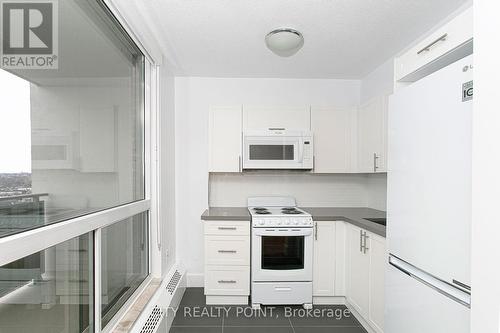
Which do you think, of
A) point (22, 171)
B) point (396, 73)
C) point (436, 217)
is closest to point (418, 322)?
point (436, 217)

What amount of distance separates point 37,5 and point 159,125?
54.8 inches

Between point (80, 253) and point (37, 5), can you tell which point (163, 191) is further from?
point (37, 5)

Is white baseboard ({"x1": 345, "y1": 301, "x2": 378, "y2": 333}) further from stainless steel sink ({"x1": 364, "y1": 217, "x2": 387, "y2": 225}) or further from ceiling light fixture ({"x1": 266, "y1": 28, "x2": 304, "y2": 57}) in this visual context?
ceiling light fixture ({"x1": 266, "y1": 28, "x2": 304, "y2": 57})

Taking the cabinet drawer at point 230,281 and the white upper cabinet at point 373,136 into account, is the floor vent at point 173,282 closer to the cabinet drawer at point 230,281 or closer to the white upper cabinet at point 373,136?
the cabinet drawer at point 230,281

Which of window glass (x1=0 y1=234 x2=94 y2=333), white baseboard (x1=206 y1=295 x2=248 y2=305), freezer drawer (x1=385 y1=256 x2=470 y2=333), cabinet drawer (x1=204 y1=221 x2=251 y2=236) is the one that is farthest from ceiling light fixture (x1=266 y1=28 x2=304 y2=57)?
white baseboard (x1=206 y1=295 x2=248 y2=305)

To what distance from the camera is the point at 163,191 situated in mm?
2756

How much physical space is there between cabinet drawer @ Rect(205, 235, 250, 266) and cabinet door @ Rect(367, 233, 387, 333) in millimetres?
1138

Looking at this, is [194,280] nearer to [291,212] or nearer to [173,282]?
[173,282]

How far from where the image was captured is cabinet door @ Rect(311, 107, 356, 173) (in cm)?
313

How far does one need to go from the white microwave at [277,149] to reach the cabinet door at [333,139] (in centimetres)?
15

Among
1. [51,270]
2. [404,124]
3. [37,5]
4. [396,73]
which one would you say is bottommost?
[51,270]

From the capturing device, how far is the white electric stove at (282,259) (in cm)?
273

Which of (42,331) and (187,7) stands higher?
(187,7)

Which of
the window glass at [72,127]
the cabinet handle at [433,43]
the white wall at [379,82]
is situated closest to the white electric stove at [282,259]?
the window glass at [72,127]
